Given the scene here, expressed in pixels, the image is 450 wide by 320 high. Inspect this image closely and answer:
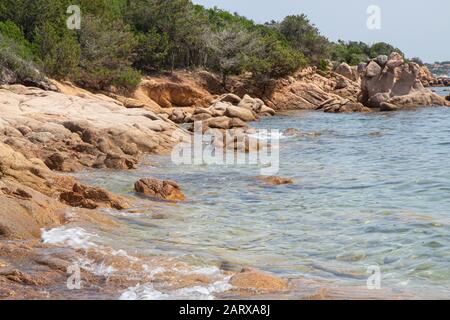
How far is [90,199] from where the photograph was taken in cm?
1022

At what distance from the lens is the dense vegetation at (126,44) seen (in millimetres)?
29766

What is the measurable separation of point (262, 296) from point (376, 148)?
49.2ft

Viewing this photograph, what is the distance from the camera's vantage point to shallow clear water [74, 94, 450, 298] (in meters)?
7.48

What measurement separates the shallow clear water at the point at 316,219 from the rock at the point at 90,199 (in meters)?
0.44

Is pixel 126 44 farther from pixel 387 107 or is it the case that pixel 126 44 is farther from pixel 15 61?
pixel 387 107

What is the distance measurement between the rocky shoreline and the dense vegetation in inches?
50.4

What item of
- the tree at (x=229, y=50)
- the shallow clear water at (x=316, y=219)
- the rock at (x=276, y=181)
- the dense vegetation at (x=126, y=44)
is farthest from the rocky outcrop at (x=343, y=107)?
the rock at (x=276, y=181)

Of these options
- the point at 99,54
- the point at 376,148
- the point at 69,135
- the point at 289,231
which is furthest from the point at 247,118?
the point at 289,231

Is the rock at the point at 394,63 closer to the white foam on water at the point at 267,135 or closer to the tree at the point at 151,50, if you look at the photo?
the tree at the point at 151,50

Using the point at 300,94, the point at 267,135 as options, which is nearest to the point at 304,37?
the point at 300,94

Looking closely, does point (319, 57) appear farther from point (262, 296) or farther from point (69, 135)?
point (262, 296)

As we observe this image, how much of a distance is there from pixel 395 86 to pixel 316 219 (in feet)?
108
